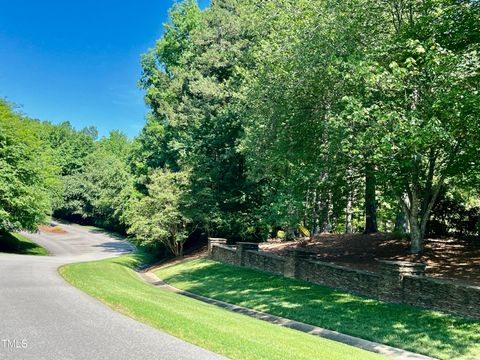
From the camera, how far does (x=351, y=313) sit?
41.0 feet

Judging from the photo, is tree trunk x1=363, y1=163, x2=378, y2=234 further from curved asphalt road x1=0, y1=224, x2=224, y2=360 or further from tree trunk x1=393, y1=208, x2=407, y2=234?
curved asphalt road x1=0, y1=224, x2=224, y2=360

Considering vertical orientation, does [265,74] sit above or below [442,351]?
above

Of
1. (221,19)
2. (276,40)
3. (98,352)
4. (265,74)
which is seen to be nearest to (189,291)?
(265,74)

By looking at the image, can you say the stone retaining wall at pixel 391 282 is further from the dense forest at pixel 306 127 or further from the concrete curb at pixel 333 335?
the concrete curb at pixel 333 335

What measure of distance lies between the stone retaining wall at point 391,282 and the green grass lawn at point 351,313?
1.06 ft

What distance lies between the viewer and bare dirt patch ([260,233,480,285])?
14.2 metres

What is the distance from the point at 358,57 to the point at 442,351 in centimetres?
891

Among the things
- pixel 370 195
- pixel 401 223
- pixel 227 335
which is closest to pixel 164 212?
pixel 401 223

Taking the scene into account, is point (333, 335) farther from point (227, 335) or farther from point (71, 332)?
point (71, 332)

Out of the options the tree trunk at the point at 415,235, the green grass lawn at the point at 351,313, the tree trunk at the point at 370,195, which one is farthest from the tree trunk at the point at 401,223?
the green grass lawn at the point at 351,313

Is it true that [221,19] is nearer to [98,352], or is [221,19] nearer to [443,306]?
[443,306]

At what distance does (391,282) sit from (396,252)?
4970 mm

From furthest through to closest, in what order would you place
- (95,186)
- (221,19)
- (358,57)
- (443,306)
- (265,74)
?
1. (95,186)
2. (221,19)
3. (265,74)
4. (358,57)
5. (443,306)

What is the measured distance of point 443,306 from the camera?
11.4 m
